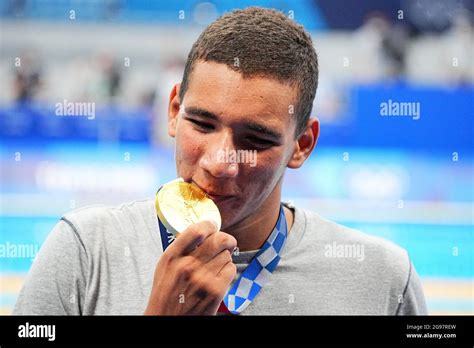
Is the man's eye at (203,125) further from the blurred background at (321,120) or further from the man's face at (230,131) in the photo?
the blurred background at (321,120)

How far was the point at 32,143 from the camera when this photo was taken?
5961mm

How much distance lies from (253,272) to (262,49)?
0.58 metres

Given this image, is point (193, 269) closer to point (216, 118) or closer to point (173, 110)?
point (216, 118)

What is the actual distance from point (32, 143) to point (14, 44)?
1.37 metres

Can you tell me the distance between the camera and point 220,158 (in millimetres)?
1709

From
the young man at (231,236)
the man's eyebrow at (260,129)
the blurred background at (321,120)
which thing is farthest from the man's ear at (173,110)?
the blurred background at (321,120)
